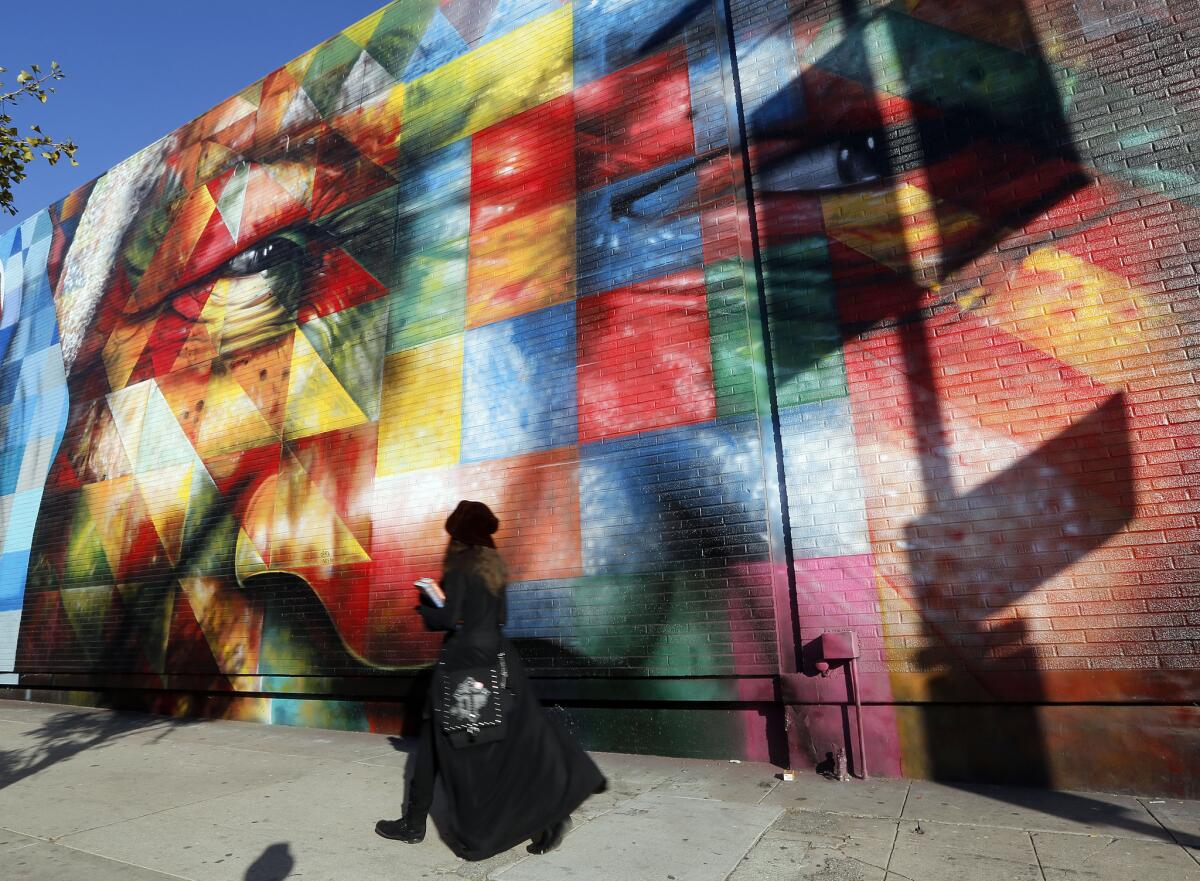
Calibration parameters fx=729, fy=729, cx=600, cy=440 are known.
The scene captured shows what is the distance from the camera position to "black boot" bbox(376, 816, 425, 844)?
3.88 metres

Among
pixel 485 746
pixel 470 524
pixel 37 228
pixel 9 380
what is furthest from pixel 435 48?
pixel 9 380

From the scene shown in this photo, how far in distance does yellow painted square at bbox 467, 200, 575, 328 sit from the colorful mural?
0.05m

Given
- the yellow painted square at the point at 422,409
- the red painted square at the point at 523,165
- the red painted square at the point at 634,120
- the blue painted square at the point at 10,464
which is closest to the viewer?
the red painted square at the point at 634,120

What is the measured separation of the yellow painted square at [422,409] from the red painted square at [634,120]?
2360 mm

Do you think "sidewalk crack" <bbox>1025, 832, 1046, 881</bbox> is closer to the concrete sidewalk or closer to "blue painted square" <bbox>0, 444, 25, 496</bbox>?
the concrete sidewalk

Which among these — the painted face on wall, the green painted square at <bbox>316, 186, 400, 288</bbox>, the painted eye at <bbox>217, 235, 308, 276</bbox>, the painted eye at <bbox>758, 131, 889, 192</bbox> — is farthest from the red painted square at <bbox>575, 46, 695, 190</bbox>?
the painted eye at <bbox>217, 235, 308, 276</bbox>

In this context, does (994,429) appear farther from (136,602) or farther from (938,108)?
(136,602)

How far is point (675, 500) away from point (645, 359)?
1.34 meters

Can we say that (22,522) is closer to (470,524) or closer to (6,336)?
(6,336)

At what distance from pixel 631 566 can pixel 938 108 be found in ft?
15.0

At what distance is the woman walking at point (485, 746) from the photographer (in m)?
3.64

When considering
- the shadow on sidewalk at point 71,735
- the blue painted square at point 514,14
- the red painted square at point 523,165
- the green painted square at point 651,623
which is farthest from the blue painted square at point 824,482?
the shadow on sidewalk at point 71,735

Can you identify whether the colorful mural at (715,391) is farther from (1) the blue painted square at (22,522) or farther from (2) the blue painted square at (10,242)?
(2) the blue painted square at (10,242)

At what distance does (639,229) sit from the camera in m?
6.98
